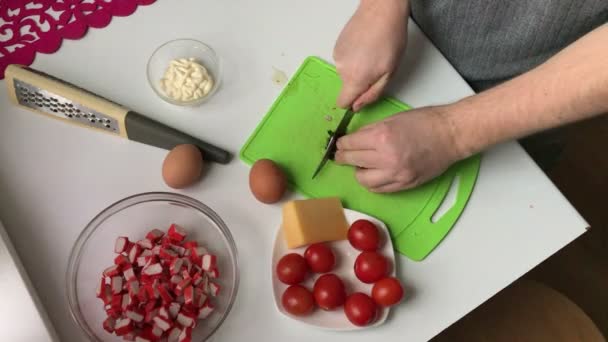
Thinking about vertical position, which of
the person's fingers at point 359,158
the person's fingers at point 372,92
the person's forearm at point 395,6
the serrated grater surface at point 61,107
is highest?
the serrated grater surface at point 61,107

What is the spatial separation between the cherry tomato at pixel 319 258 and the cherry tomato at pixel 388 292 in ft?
0.25

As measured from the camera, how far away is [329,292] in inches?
32.2

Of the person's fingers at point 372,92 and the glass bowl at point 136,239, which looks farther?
the person's fingers at point 372,92

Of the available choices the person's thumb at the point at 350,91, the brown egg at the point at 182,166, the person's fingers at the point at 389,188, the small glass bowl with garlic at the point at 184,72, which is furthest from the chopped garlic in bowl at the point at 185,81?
the person's fingers at the point at 389,188

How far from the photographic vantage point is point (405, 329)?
84cm

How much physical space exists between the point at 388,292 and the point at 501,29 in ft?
1.55

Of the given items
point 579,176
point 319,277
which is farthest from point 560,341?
point 579,176

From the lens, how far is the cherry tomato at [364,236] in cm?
85

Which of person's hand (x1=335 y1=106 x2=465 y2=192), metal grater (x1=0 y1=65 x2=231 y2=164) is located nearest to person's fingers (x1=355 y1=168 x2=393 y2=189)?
person's hand (x1=335 y1=106 x2=465 y2=192)

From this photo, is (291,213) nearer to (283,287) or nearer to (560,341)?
(283,287)

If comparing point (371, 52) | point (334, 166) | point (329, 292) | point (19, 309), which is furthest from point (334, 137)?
point (19, 309)

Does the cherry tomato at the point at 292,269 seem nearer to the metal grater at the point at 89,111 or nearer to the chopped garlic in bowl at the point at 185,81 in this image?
the metal grater at the point at 89,111

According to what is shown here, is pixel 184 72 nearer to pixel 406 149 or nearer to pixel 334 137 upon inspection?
pixel 334 137

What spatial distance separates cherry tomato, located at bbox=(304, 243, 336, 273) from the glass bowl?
0.11 meters
